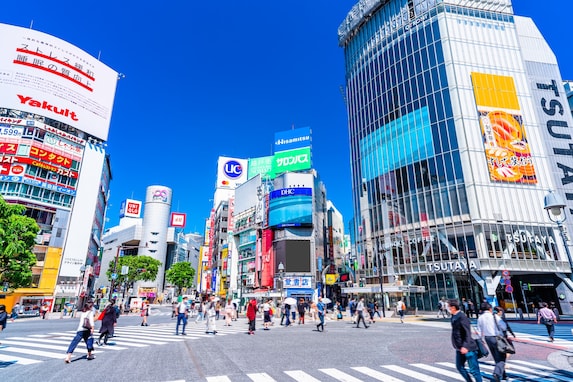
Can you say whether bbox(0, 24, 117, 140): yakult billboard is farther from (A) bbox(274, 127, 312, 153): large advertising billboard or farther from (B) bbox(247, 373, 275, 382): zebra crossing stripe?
(B) bbox(247, 373, 275, 382): zebra crossing stripe

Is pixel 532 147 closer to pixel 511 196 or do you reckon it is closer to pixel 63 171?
pixel 511 196

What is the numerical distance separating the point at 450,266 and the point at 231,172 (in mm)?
68888

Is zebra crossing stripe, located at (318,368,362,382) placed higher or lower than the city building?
lower

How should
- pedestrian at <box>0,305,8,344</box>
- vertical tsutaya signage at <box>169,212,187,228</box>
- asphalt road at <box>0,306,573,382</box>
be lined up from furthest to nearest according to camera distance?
vertical tsutaya signage at <box>169,212,187,228</box>
pedestrian at <box>0,305,8,344</box>
asphalt road at <box>0,306,573,382</box>

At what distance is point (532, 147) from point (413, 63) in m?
18.9

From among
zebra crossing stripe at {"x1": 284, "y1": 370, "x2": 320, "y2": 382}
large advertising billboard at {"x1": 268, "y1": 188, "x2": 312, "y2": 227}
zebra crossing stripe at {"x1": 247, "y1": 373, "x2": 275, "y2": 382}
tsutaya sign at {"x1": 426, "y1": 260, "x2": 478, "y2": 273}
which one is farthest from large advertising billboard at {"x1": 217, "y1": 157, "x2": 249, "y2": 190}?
zebra crossing stripe at {"x1": 247, "y1": 373, "x2": 275, "y2": 382}

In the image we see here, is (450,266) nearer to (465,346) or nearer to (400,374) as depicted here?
(400,374)

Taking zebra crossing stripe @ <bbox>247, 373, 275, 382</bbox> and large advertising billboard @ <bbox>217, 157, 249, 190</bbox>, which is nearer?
zebra crossing stripe @ <bbox>247, 373, 275, 382</bbox>

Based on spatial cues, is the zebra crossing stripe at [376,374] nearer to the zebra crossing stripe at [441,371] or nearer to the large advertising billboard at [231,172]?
the zebra crossing stripe at [441,371]

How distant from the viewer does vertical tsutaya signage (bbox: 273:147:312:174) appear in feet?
211

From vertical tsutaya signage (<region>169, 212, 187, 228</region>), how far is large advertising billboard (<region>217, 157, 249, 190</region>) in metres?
47.3

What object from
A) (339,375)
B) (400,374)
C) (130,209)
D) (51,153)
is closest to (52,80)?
(51,153)

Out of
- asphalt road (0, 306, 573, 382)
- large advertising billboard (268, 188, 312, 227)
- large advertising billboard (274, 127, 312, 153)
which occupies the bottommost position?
asphalt road (0, 306, 573, 382)

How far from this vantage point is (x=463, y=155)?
38.8 meters
